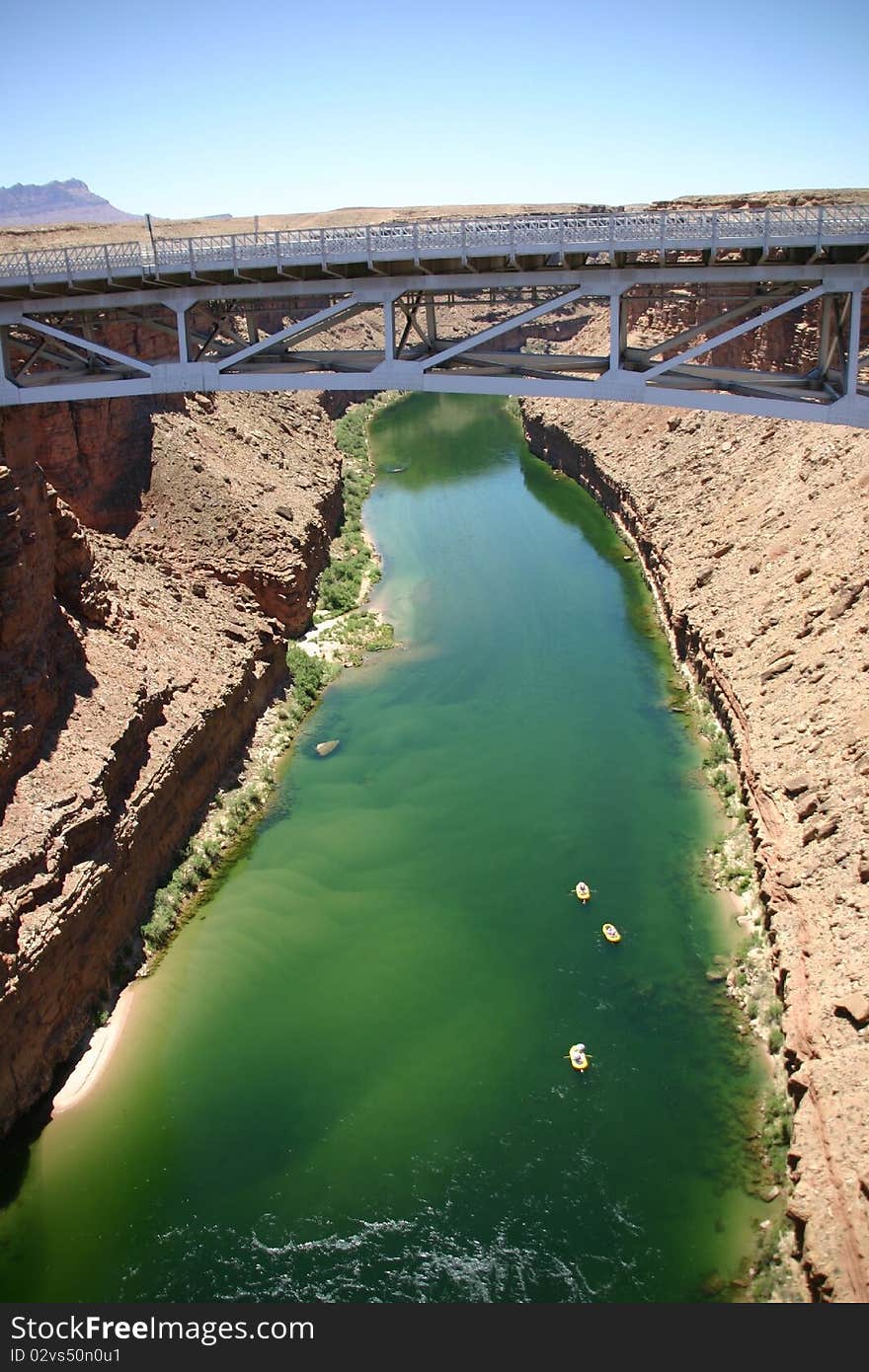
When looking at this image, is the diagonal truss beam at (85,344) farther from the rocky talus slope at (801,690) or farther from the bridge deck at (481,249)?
the rocky talus slope at (801,690)

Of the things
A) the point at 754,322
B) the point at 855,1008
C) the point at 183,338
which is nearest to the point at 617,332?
the point at 754,322

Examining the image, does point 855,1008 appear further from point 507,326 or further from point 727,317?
point 507,326

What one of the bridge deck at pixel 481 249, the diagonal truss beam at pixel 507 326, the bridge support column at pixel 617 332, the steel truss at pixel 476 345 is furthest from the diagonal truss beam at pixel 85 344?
the bridge support column at pixel 617 332

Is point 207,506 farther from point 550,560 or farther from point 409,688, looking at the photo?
point 550,560

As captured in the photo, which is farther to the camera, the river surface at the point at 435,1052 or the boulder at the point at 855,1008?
the boulder at the point at 855,1008

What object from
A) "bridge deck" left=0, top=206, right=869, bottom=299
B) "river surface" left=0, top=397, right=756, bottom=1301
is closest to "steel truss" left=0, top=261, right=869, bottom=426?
"bridge deck" left=0, top=206, right=869, bottom=299

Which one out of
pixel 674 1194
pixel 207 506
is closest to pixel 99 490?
pixel 207 506
